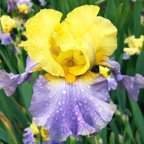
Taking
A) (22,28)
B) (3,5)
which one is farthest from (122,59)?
(3,5)

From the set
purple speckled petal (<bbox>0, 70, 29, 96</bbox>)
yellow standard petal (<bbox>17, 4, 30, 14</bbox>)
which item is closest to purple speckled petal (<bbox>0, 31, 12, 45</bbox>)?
yellow standard petal (<bbox>17, 4, 30, 14</bbox>)

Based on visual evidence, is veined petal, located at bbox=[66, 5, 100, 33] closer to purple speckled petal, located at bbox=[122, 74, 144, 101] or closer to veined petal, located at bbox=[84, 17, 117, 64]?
veined petal, located at bbox=[84, 17, 117, 64]

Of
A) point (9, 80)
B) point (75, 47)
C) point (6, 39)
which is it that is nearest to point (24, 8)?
point (6, 39)

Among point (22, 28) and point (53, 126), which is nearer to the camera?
point (53, 126)

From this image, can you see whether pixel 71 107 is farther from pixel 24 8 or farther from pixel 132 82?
pixel 24 8

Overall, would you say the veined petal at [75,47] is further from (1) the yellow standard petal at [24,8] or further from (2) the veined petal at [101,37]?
(1) the yellow standard petal at [24,8]

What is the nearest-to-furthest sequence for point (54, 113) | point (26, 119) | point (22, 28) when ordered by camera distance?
point (54, 113) → point (26, 119) → point (22, 28)

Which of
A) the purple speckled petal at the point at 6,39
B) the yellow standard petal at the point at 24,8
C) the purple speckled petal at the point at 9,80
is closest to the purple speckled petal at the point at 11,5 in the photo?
the yellow standard petal at the point at 24,8

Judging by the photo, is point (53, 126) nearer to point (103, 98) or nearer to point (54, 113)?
point (54, 113)
